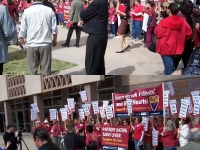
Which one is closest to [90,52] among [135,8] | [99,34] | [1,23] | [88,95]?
[99,34]

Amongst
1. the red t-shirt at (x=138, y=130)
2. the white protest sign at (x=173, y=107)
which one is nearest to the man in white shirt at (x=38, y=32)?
the white protest sign at (x=173, y=107)

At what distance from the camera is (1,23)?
571cm

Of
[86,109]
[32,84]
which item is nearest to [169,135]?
[86,109]

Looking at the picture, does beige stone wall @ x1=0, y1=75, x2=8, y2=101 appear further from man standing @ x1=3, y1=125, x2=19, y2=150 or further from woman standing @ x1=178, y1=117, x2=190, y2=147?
woman standing @ x1=178, y1=117, x2=190, y2=147

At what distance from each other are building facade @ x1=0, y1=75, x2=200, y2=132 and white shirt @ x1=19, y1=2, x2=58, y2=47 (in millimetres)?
591

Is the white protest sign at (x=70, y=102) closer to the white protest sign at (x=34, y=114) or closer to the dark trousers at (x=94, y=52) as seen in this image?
the white protest sign at (x=34, y=114)

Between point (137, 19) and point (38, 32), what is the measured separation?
5537 millimetres

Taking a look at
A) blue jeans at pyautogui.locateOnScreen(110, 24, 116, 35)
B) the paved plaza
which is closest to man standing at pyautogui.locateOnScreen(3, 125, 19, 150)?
the paved plaza

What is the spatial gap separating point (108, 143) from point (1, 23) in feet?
11.3

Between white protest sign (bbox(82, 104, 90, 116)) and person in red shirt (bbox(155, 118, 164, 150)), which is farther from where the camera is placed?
person in red shirt (bbox(155, 118, 164, 150))

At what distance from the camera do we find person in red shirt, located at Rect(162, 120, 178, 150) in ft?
23.9

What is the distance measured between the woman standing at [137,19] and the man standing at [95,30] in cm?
494

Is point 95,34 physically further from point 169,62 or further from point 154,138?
point 154,138

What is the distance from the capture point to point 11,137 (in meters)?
6.04
